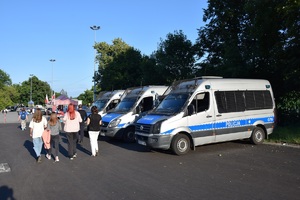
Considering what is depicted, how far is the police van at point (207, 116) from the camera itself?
10.1 meters

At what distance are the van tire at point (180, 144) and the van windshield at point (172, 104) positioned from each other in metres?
0.93

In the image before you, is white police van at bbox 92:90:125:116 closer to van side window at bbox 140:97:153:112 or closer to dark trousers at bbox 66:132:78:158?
van side window at bbox 140:97:153:112

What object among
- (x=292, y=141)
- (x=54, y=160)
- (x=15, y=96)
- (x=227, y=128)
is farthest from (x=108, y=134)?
(x=15, y=96)

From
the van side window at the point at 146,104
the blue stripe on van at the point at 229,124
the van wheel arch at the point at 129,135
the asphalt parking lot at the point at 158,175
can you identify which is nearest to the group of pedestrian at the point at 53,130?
the asphalt parking lot at the point at 158,175

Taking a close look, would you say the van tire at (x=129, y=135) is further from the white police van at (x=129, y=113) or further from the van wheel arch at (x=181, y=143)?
the van wheel arch at (x=181, y=143)

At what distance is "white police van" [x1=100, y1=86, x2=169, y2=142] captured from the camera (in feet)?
43.3

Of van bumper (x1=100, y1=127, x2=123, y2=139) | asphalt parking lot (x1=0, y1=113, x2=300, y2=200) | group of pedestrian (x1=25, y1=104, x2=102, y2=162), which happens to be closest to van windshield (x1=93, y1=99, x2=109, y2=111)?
van bumper (x1=100, y1=127, x2=123, y2=139)

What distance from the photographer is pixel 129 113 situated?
44.2ft

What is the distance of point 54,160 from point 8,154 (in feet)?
8.23

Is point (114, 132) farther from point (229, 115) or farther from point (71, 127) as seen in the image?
point (229, 115)

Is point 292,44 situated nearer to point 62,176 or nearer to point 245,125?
point 245,125

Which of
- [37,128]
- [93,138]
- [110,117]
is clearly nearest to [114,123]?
[110,117]

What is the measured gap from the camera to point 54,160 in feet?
32.3

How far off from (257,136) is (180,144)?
12.7ft
